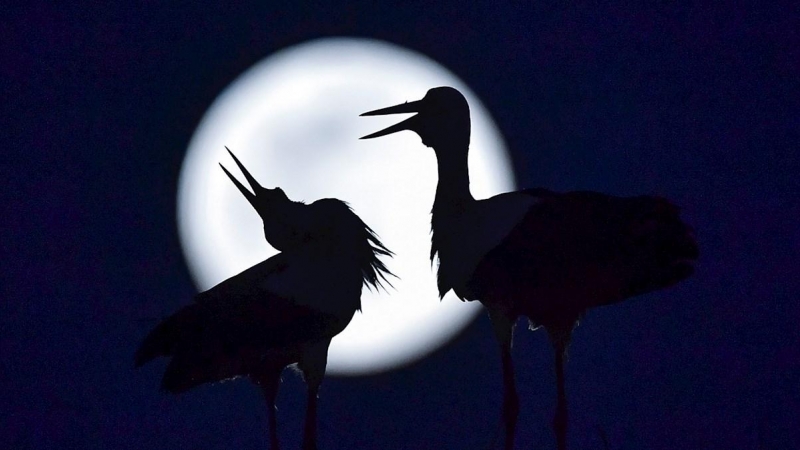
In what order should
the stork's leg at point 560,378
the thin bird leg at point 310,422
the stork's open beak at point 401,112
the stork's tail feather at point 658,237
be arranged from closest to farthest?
1. the stork's tail feather at point 658,237
2. the stork's leg at point 560,378
3. the thin bird leg at point 310,422
4. the stork's open beak at point 401,112

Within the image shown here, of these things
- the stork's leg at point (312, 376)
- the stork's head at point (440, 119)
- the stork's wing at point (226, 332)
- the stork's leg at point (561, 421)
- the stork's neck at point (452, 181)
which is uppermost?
the stork's head at point (440, 119)

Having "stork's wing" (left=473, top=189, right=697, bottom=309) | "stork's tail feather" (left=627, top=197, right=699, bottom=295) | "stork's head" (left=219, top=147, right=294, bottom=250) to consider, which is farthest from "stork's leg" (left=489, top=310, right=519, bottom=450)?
"stork's head" (left=219, top=147, right=294, bottom=250)

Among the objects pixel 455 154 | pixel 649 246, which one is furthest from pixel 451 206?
pixel 649 246

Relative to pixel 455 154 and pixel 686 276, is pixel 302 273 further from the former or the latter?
pixel 686 276

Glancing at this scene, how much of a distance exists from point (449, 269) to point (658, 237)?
4.89 ft

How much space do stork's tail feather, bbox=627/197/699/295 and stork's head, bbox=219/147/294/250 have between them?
2.99 metres

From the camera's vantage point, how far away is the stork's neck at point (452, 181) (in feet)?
27.8

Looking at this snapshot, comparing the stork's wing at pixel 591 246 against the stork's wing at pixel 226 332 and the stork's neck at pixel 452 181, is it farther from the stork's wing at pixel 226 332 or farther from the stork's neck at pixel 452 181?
the stork's wing at pixel 226 332

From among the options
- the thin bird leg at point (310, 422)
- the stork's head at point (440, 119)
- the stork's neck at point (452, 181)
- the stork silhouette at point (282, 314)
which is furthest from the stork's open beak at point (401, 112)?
the thin bird leg at point (310, 422)

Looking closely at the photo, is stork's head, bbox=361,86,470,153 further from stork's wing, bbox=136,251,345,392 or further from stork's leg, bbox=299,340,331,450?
stork's leg, bbox=299,340,331,450

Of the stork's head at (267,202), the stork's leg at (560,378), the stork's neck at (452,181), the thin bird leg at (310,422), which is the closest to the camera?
the stork's leg at (560,378)

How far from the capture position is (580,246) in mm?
7227

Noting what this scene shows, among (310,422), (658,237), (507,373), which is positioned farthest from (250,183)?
(658,237)

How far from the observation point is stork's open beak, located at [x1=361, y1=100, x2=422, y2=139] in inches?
348
